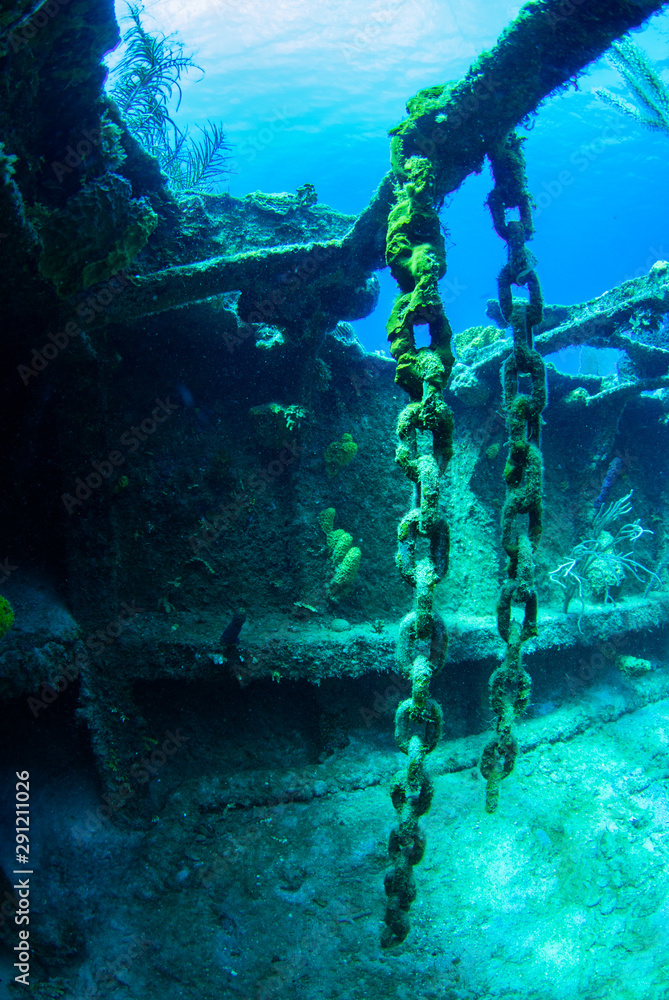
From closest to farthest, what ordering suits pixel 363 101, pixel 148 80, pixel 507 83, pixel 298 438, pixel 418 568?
pixel 418 568, pixel 507 83, pixel 298 438, pixel 148 80, pixel 363 101

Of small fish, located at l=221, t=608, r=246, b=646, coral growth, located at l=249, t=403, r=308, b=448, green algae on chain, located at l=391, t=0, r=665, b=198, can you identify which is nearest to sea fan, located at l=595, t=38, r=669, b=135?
green algae on chain, located at l=391, t=0, r=665, b=198

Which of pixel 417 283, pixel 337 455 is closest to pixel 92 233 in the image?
pixel 417 283

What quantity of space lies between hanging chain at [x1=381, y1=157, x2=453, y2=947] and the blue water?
9.76 metres

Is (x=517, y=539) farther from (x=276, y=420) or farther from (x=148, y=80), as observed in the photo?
(x=148, y=80)

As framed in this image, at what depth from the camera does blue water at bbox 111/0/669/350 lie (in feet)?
72.6

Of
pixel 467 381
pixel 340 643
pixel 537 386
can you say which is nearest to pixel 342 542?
pixel 340 643

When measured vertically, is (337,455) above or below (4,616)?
above

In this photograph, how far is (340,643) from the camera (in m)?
4.15

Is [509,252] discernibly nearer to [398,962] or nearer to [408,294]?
[408,294]

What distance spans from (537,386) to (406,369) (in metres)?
0.62

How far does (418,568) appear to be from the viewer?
1882 millimetres

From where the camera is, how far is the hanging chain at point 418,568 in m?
1.78

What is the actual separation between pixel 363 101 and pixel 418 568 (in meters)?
35.7

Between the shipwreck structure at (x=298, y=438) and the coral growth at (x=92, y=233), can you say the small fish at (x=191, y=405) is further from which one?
the coral growth at (x=92, y=233)
